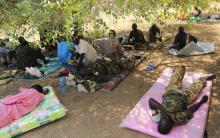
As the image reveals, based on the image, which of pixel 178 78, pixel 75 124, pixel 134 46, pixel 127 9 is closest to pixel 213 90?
pixel 178 78

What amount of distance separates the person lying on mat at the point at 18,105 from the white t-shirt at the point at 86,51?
1867mm

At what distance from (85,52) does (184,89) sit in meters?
2.86

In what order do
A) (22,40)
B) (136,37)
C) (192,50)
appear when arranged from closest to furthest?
(22,40) → (192,50) → (136,37)

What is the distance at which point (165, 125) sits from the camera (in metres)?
4.58

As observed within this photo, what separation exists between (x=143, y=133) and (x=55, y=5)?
115 inches

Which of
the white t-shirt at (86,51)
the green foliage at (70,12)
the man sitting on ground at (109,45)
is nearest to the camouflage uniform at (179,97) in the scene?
the green foliage at (70,12)

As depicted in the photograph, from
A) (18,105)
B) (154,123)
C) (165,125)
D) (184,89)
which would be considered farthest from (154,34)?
(18,105)

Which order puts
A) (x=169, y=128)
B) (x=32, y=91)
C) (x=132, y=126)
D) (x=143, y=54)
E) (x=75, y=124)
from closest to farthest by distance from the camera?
(x=169, y=128)
(x=132, y=126)
(x=75, y=124)
(x=32, y=91)
(x=143, y=54)

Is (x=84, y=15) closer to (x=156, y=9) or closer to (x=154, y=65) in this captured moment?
(x=156, y=9)

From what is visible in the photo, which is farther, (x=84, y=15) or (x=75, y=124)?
(x=75, y=124)

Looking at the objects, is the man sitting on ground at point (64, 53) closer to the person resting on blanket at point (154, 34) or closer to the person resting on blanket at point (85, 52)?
the person resting on blanket at point (85, 52)

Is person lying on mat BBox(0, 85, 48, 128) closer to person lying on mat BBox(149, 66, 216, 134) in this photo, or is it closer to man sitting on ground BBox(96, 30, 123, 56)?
person lying on mat BBox(149, 66, 216, 134)

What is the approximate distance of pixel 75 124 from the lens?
537 cm

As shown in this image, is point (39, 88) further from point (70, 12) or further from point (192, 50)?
point (192, 50)
